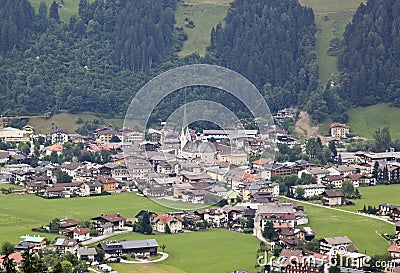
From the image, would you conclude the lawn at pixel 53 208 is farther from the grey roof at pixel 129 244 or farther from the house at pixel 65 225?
the grey roof at pixel 129 244

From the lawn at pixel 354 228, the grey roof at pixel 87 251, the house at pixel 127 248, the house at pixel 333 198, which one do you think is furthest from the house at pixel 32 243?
→ the house at pixel 333 198

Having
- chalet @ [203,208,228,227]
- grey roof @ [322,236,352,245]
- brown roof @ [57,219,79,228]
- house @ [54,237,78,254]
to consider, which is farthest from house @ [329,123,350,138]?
house @ [54,237,78,254]

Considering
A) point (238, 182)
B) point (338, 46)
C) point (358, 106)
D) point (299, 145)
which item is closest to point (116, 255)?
point (238, 182)

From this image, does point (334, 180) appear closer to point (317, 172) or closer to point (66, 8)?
point (317, 172)

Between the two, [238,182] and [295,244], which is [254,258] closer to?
[295,244]

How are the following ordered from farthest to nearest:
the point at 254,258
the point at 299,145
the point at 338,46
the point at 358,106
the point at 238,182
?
the point at 338,46 < the point at 358,106 < the point at 299,145 < the point at 238,182 < the point at 254,258

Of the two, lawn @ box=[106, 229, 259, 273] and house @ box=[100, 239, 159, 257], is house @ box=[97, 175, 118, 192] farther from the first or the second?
house @ box=[100, 239, 159, 257]
